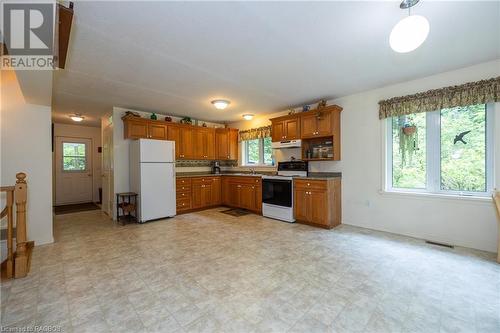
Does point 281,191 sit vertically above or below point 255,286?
above

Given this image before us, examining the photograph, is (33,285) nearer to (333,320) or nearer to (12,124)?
(12,124)

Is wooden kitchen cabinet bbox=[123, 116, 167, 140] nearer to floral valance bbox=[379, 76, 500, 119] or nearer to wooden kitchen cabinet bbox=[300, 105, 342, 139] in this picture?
wooden kitchen cabinet bbox=[300, 105, 342, 139]

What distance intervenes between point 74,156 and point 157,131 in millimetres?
4055

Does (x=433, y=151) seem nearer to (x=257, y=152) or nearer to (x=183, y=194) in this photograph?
(x=257, y=152)

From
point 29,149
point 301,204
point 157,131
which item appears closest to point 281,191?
point 301,204

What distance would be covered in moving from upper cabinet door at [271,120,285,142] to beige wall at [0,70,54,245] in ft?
13.6

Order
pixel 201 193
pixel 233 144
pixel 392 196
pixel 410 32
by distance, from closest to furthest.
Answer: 1. pixel 410 32
2. pixel 392 196
3. pixel 201 193
4. pixel 233 144

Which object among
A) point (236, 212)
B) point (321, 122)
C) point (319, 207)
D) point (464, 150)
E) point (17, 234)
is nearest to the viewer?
point (17, 234)

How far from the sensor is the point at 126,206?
15.1ft

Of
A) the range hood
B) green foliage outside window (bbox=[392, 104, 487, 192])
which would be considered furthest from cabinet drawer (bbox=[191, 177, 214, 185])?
green foliage outside window (bbox=[392, 104, 487, 192])

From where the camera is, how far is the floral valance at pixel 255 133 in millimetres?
5656

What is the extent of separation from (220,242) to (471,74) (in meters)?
4.31

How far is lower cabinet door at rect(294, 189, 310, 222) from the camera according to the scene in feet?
14.0

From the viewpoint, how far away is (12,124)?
10.7ft
